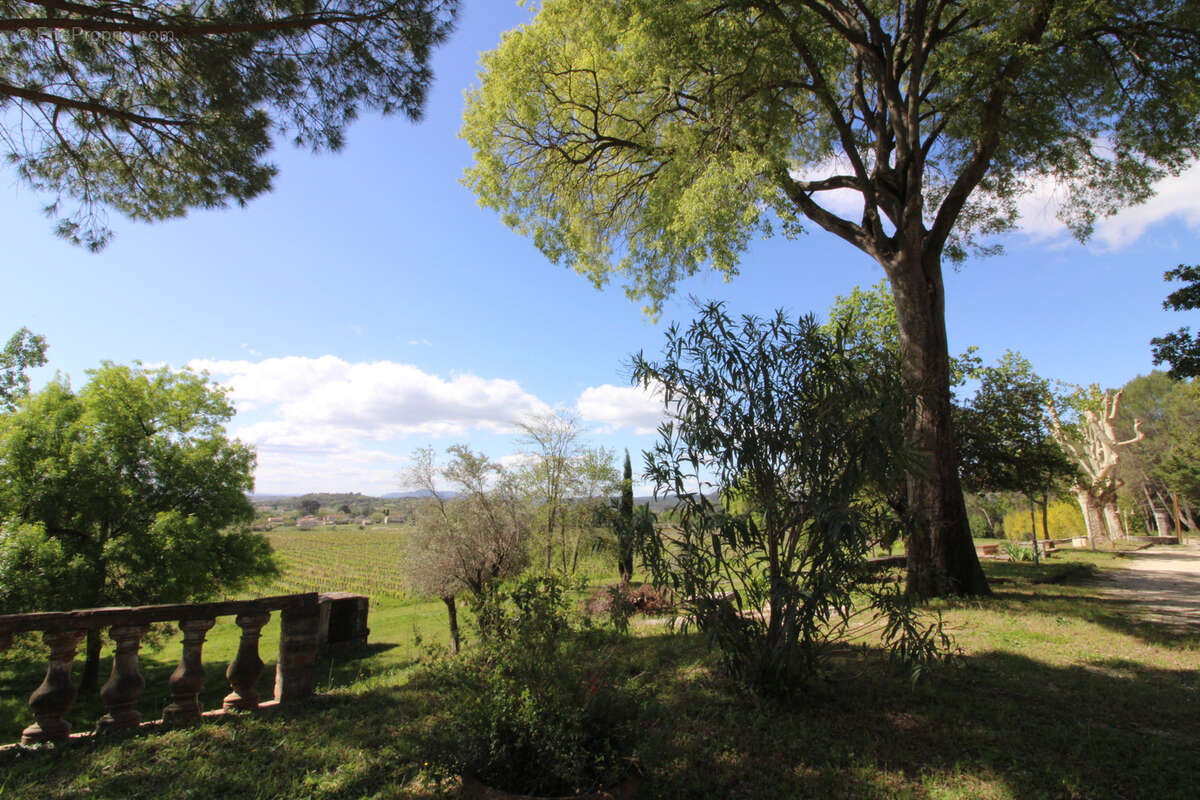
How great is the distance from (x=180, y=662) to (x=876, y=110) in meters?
12.9

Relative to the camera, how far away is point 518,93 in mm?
11320

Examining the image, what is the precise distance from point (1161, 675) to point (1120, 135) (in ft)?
32.3

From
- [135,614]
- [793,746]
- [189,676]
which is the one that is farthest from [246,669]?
[793,746]

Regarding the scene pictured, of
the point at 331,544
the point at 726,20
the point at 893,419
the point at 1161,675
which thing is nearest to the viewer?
the point at 893,419

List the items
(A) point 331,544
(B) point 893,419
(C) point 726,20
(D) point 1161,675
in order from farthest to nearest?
(A) point 331,544 → (C) point 726,20 → (D) point 1161,675 → (B) point 893,419

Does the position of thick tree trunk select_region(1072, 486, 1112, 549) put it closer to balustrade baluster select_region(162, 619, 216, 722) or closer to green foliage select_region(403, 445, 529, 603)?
green foliage select_region(403, 445, 529, 603)

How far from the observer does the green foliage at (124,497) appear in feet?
39.6

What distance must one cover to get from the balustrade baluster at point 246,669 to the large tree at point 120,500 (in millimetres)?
10709

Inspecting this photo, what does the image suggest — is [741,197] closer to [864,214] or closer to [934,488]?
[864,214]

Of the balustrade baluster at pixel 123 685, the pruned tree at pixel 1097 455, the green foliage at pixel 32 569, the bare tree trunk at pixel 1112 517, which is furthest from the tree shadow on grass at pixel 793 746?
the bare tree trunk at pixel 1112 517

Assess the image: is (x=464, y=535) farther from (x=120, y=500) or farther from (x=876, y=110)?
(x=876, y=110)

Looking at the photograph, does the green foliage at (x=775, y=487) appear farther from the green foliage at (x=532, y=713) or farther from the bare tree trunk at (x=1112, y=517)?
the bare tree trunk at (x=1112, y=517)

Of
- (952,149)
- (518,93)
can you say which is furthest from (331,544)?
(952,149)

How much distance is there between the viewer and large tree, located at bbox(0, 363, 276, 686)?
11750mm
